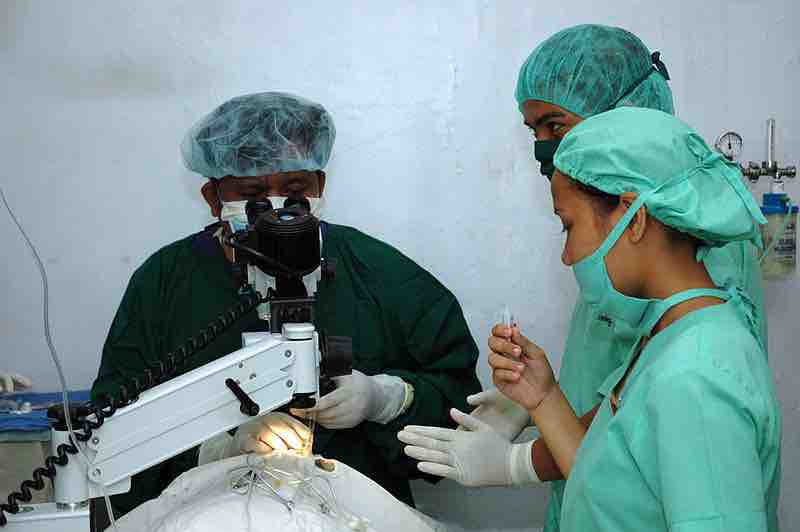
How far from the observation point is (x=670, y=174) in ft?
4.14

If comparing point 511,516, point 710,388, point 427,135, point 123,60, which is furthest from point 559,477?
point 123,60

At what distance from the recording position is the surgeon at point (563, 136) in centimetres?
180

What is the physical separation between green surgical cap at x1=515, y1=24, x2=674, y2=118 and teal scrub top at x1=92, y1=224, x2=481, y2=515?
0.61 meters

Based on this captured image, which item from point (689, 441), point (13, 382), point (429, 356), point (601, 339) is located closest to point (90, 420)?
point (689, 441)

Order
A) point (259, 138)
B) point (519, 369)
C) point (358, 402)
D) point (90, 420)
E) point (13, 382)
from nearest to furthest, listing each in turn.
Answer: point (90, 420), point (519, 369), point (358, 402), point (259, 138), point (13, 382)

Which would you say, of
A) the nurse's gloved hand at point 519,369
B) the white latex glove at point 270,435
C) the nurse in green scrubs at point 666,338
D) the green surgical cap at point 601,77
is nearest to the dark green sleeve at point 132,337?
the white latex glove at point 270,435

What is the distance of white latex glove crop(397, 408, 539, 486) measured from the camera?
5.96ft

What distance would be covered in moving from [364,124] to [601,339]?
118cm

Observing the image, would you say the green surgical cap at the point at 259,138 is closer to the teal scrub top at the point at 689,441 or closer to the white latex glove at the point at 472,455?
the white latex glove at the point at 472,455

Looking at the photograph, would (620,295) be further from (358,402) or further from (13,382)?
(13,382)

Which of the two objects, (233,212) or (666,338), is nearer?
(666,338)

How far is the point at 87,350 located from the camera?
2.67 metres

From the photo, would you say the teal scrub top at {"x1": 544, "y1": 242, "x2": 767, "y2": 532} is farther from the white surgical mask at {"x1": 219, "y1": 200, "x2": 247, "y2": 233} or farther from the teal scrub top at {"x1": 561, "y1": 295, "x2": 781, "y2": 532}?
the white surgical mask at {"x1": 219, "y1": 200, "x2": 247, "y2": 233}

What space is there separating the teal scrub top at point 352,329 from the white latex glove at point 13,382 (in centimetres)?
51
